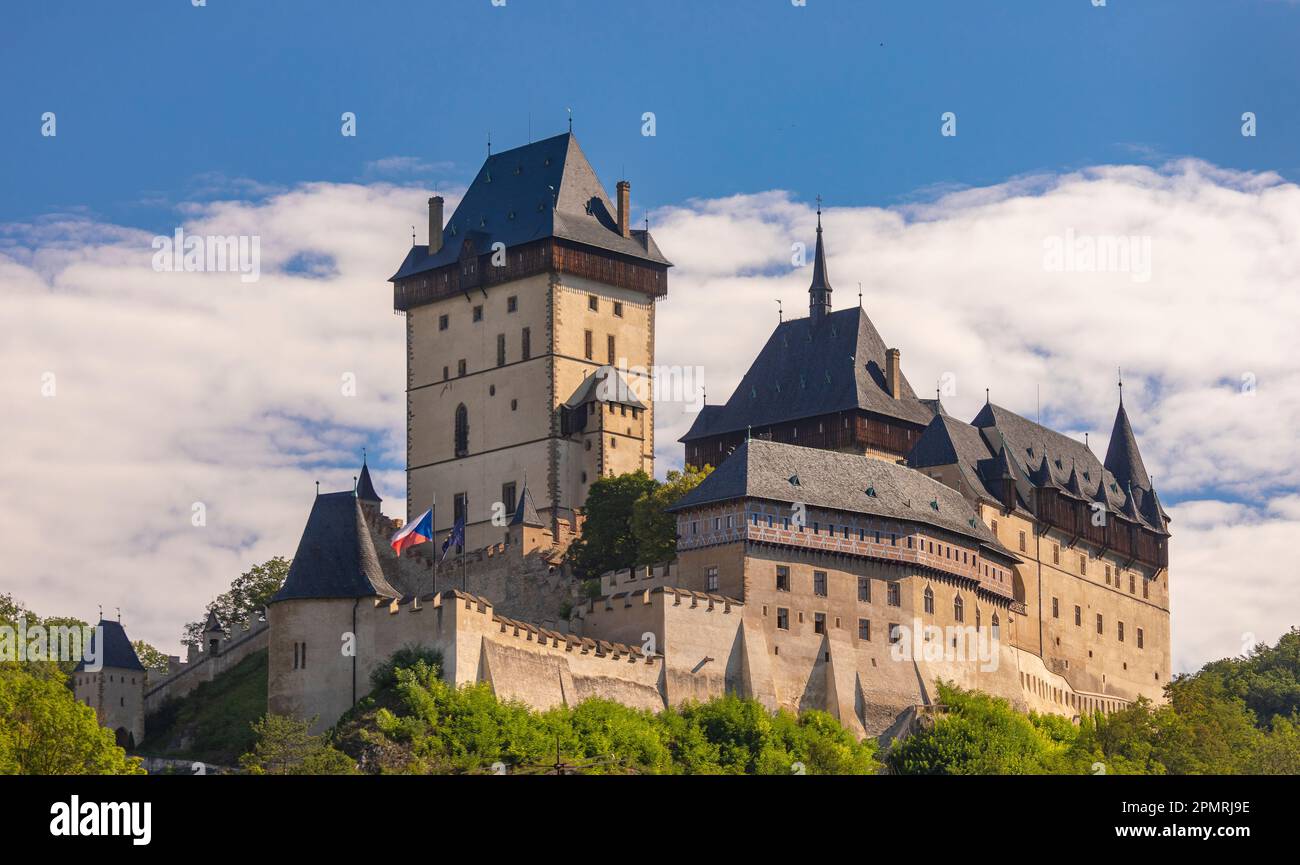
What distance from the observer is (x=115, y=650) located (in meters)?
81.3

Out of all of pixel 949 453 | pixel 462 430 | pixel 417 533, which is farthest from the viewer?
pixel 462 430

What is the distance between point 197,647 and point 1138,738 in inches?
1208

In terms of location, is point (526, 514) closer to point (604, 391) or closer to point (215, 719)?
point (604, 391)

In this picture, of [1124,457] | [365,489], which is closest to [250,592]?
[365,489]

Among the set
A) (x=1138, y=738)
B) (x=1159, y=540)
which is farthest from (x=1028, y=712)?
(x=1159, y=540)

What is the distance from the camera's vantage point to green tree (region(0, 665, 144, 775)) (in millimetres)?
64562

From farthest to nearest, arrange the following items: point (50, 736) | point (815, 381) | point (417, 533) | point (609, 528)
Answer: point (815, 381) → point (609, 528) → point (417, 533) → point (50, 736)

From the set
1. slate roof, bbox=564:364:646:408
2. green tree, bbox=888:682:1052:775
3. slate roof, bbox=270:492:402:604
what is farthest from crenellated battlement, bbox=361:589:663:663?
slate roof, bbox=564:364:646:408

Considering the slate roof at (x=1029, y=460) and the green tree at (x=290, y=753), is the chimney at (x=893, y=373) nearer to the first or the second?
the slate roof at (x=1029, y=460)

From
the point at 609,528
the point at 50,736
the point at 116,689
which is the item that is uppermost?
the point at 609,528

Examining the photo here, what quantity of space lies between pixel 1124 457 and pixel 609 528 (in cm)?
3500
